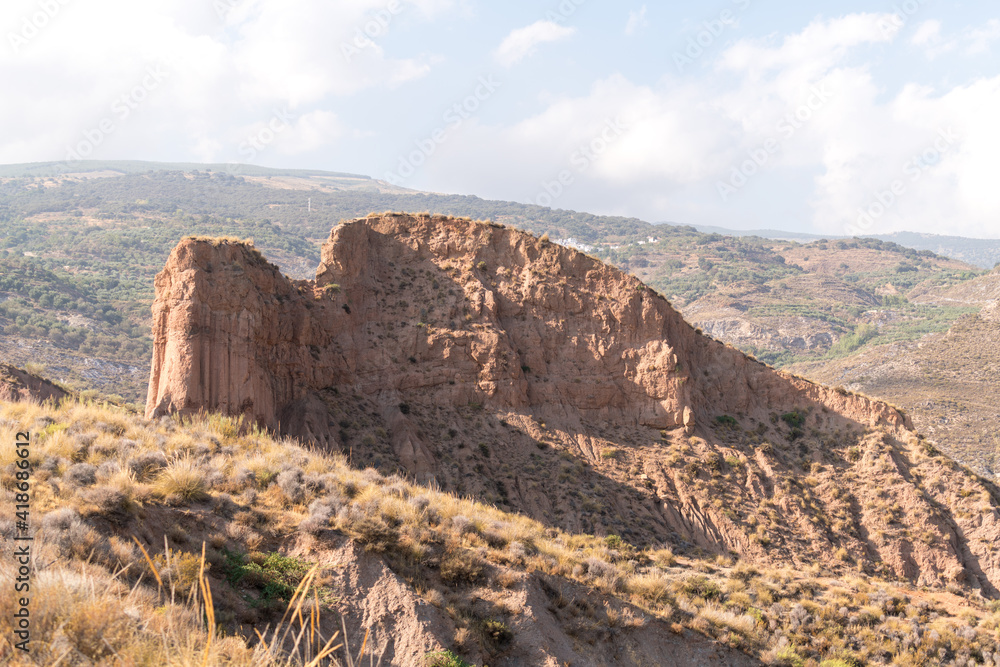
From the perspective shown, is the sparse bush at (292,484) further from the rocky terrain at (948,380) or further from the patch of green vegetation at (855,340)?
the patch of green vegetation at (855,340)

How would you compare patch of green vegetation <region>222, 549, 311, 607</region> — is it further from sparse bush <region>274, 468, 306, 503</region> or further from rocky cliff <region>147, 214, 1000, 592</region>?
rocky cliff <region>147, 214, 1000, 592</region>

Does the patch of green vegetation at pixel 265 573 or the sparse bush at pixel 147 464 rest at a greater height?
the sparse bush at pixel 147 464

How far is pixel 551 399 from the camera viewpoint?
2931 cm

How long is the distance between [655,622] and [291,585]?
8111mm

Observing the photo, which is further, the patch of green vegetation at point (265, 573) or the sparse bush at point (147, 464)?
the sparse bush at point (147, 464)

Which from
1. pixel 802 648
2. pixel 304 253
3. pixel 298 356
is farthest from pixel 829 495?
pixel 304 253

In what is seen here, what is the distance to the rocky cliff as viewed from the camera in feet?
75.9

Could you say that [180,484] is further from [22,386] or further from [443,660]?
[22,386]

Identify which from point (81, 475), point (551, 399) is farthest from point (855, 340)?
point (81, 475)

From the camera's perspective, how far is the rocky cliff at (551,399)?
75.9ft

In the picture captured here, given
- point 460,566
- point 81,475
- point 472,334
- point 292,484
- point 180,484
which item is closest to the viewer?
point 81,475

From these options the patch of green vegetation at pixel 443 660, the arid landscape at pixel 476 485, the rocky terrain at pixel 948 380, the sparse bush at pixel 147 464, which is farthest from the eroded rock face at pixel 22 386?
the rocky terrain at pixel 948 380

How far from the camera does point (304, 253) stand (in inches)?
7092

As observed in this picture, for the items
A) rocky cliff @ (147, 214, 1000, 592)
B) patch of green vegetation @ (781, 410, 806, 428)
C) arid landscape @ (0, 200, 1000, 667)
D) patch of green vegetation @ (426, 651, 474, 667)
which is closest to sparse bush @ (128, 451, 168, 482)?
arid landscape @ (0, 200, 1000, 667)
